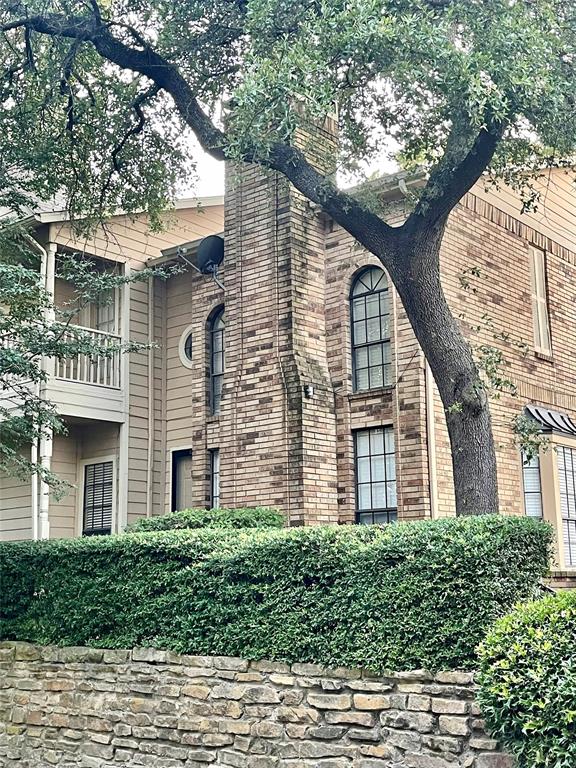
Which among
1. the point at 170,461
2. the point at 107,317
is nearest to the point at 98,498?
the point at 170,461

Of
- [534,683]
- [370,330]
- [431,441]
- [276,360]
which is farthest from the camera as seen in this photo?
[370,330]

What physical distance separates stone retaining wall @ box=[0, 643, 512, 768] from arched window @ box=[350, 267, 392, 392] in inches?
216

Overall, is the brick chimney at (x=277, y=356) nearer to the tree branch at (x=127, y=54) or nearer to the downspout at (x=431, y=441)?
the downspout at (x=431, y=441)

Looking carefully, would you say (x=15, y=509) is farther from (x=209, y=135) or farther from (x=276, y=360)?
(x=209, y=135)

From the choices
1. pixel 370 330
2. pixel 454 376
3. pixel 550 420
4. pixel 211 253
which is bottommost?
pixel 454 376

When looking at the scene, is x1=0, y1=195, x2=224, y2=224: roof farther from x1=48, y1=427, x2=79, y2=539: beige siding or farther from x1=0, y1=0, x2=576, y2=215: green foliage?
x1=48, y1=427, x2=79, y2=539: beige siding

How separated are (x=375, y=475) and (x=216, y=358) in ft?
12.6

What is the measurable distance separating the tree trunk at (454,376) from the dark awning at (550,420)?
5.32m

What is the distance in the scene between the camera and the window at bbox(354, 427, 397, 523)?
11.4 metres

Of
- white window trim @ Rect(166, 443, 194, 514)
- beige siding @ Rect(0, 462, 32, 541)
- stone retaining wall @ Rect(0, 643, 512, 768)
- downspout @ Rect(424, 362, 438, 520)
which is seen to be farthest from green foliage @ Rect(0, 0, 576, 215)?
beige siding @ Rect(0, 462, 32, 541)

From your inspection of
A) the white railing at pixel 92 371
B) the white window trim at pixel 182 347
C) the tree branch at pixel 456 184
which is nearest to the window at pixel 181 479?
the white window trim at pixel 182 347

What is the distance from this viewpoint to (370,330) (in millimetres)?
12102

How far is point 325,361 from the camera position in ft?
40.3

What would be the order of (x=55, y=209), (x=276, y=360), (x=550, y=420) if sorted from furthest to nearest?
1. (x=55, y=209)
2. (x=550, y=420)
3. (x=276, y=360)
